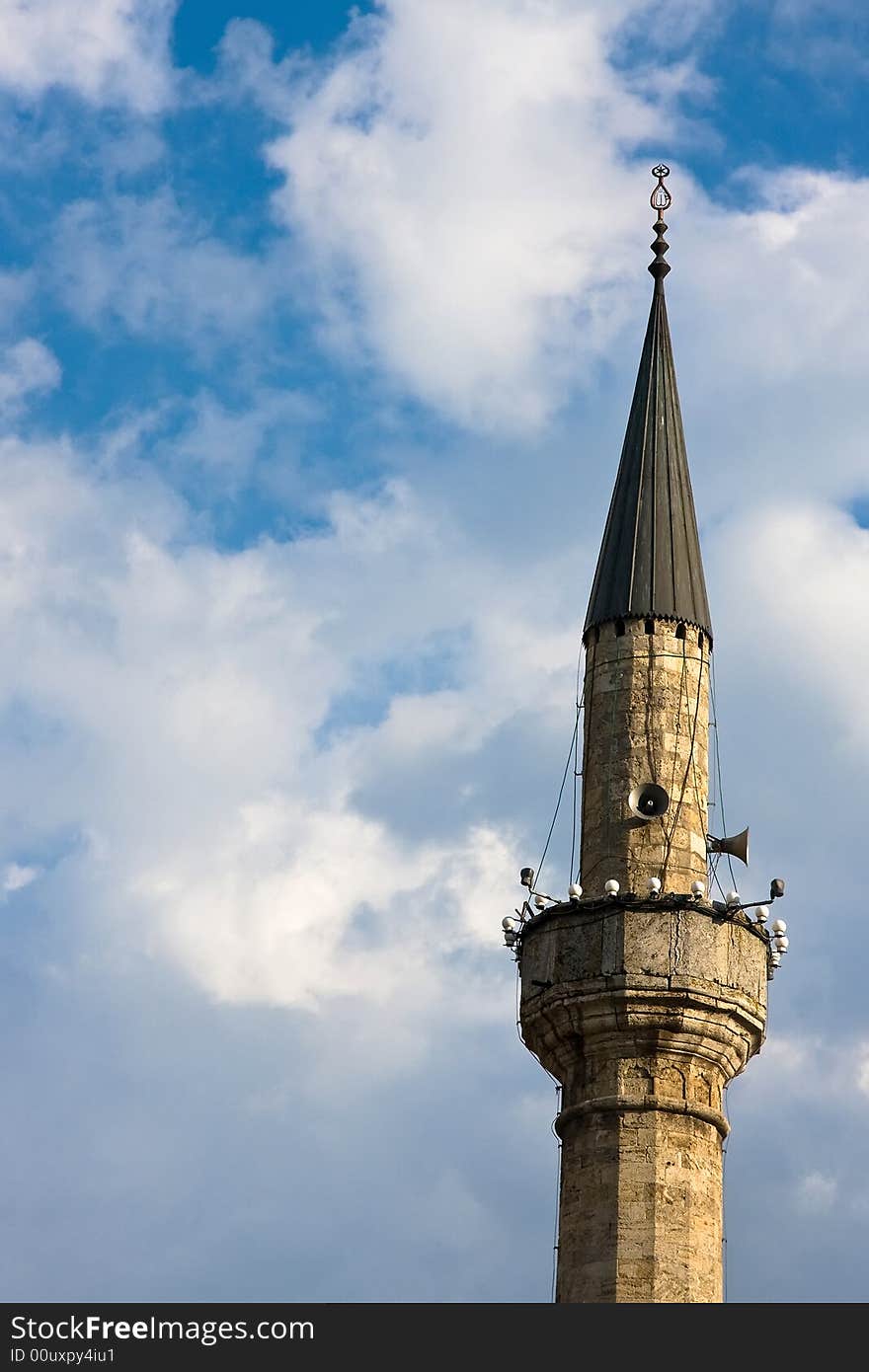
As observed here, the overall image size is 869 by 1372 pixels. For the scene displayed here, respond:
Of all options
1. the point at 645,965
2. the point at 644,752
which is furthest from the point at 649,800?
the point at 645,965

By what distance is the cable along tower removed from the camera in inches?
1404

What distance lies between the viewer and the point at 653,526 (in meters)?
40.2

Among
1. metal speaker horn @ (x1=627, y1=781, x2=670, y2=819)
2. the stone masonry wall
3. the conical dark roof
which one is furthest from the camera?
the conical dark roof

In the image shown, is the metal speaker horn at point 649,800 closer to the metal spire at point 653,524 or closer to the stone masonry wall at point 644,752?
the stone masonry wall at point 644,752

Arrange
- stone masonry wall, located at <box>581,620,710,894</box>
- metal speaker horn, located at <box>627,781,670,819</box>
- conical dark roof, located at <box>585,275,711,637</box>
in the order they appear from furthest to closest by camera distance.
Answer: conical dark roof, located at <box>585,275,711,637</box>
metal speaker horn, located at <box>627,781,670,819</box>
stone masonry wall, located at <box>581,620,710,894</box>

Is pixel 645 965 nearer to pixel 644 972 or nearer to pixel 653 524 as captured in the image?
pixel 644 972

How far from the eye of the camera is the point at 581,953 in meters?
36.9

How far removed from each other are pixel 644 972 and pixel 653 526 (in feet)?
23.4

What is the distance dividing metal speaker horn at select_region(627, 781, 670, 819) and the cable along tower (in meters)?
0.02

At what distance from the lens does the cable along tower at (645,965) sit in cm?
3566

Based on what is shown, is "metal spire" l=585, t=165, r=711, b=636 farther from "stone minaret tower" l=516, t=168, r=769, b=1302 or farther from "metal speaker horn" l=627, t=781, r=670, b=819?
"metal speaker horn" l=627, t=781, r=670, b=819

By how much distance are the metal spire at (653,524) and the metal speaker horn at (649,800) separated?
104 inches

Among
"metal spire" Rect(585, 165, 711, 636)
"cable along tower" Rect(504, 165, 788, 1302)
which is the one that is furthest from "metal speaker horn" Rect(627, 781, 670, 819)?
"metal spire" Rect(585, 165, 711, 636)
